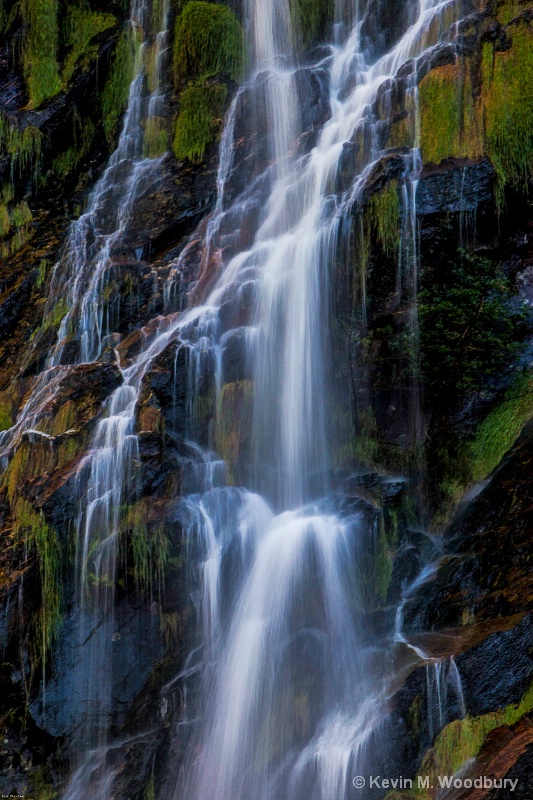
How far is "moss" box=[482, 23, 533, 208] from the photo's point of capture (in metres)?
10.6

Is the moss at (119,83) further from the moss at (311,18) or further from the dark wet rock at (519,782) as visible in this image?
the dark wet rock at (519,782)

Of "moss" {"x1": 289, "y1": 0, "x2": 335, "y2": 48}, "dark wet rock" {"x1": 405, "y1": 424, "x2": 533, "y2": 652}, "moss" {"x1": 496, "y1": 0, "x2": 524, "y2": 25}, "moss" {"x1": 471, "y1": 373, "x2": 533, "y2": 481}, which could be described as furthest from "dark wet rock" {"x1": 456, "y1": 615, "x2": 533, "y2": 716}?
"moss" {"x1": 289, "y1": 0, "x2": 335, "y2": 48}

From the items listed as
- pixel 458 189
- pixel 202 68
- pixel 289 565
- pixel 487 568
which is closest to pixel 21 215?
pixel 202 68

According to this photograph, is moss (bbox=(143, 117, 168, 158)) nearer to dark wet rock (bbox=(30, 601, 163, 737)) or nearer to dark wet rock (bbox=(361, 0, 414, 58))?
dark wet rock (bbox=(361, 0, 414, 58))

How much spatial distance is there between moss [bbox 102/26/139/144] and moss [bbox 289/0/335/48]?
369cm

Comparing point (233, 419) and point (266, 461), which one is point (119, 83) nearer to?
point (233, 419)

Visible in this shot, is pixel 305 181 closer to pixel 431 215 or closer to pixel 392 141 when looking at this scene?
pixel 392 141

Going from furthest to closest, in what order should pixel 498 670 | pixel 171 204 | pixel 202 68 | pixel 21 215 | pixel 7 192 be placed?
pixel 7 192
pixel 21 215
pixel 202 68
pixel 171 204
pixel 498 670

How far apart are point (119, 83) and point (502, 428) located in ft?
38.5

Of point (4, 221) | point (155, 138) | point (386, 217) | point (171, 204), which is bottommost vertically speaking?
point (386, 217)

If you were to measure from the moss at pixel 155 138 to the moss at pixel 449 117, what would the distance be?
592 centimetres

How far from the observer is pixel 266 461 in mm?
10539

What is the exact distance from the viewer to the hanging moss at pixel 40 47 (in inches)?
661

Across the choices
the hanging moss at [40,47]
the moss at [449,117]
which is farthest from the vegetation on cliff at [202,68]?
the moss at [449,117]
